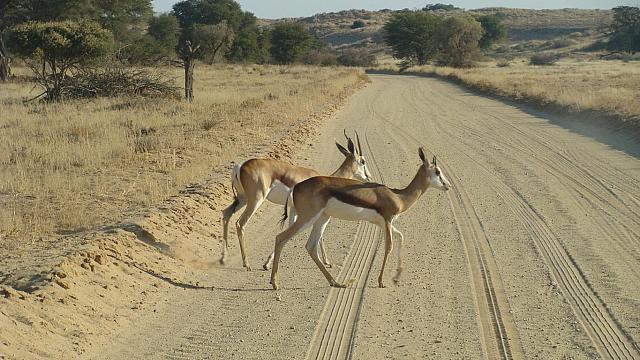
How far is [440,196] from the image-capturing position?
1341cm

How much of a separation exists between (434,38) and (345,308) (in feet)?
274

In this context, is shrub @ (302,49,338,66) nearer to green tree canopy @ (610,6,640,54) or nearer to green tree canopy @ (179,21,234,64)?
green tree canopy @ (179,21,234,64)

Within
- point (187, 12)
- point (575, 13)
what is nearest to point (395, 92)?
point (187, 12)

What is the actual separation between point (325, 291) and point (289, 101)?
20262mm

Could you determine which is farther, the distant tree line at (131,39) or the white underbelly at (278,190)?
the distant tree line at (131,39)

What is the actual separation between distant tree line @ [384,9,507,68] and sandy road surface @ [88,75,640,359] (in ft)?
218

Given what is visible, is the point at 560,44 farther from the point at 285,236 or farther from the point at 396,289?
the point at 285,236

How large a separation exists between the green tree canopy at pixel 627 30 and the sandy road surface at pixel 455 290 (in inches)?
3294

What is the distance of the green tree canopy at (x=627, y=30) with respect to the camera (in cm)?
9019

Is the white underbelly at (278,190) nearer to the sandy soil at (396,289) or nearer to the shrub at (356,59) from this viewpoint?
the sandy soil at (396,289)

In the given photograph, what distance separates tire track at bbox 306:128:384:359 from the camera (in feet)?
21.8

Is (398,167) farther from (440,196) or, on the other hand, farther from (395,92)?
(395,92)

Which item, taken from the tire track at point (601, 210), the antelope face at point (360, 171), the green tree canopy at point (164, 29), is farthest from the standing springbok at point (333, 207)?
the green tree canopy at point (164, 29)

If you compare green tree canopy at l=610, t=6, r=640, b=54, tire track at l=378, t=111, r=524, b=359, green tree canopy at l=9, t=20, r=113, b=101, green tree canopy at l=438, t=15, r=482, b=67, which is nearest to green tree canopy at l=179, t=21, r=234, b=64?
green tree canopy at l=438, t=15, r=482, b=67
